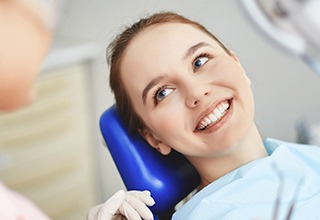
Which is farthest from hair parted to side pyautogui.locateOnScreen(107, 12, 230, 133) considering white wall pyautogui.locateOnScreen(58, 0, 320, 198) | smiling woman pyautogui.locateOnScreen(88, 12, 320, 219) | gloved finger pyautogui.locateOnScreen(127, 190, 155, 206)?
white wall pyautogui.locateOnScreen(58, 0, 320, 198)

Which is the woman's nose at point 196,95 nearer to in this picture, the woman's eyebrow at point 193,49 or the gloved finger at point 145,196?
the woman's eyebrow at point 193,49

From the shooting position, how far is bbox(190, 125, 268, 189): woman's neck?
121 centimetres

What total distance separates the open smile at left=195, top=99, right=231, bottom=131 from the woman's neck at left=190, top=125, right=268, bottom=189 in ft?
0.23

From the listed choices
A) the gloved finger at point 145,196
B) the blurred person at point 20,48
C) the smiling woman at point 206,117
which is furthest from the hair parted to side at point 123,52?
the blurred person at point 20,48

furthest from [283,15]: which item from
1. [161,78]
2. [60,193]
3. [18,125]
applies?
[60,193]

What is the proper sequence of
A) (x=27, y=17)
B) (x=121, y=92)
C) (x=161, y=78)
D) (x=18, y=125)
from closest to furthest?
(x=27, y=17) → (x=161, y=78) → (x=121, y=92) → (x=18, y=125)

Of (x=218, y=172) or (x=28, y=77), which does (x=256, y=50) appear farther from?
(x=28, y=77)

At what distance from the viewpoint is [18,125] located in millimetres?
2086

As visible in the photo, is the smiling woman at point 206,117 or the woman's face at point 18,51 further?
the smiling woman at point 206,117

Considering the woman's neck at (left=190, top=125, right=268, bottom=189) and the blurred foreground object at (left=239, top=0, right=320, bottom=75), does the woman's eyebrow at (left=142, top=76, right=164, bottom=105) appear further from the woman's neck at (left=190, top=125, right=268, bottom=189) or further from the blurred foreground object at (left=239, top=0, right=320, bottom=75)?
the blurred foreground object at (left=239, top=0, right=320, bottom=75)

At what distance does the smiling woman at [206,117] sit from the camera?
1158 mm

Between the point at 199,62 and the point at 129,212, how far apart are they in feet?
1.09

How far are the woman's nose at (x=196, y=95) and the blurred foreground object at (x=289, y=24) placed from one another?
0.59 m

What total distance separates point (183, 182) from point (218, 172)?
4.9 inches
